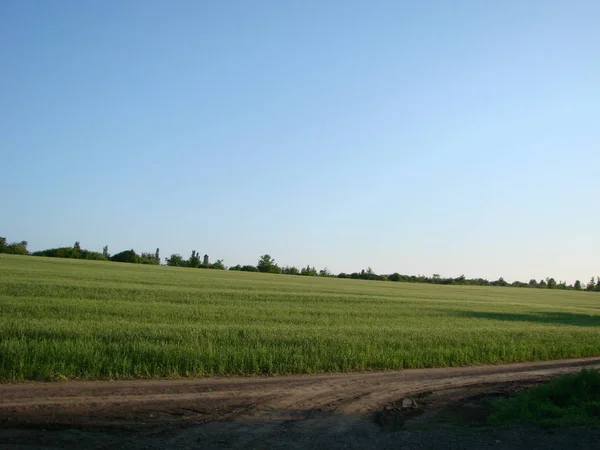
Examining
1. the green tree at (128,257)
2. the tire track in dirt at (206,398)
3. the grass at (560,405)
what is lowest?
the tire track in dirt at (206,398)

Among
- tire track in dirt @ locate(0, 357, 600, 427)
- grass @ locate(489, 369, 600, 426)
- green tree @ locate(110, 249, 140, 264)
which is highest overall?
green tree @ locate(110, 249, 140, 264)

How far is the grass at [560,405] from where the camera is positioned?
32.9ft

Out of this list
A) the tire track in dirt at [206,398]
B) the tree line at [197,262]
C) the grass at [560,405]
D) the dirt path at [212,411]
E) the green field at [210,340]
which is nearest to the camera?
the dirt path at [212,411]

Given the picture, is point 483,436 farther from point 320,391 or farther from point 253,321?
point 253,321

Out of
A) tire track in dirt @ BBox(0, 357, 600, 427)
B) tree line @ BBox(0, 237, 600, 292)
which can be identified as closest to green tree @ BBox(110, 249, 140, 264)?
tree line @ BBox(0, 237, 600, 292)

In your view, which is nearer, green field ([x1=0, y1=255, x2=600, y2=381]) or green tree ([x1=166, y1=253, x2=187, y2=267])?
green field ([x1=0, y1=255, x2=600, y2=381])

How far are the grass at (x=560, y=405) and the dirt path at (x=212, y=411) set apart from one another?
1.13 m

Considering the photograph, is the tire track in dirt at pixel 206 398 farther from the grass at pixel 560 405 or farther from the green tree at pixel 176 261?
the green tree at pixel 176 261

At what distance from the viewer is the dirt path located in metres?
8.65

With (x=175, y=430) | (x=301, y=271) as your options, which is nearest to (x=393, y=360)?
(x=175, y=430)

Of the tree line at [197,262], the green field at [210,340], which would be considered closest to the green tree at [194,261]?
the tree line at [197,262]

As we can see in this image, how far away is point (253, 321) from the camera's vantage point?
23.4 m

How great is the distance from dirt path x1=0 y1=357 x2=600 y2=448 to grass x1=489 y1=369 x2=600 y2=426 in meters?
1.13

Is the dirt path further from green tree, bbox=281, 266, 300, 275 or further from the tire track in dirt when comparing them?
green tree, bbox=281, 266, 300, 275
